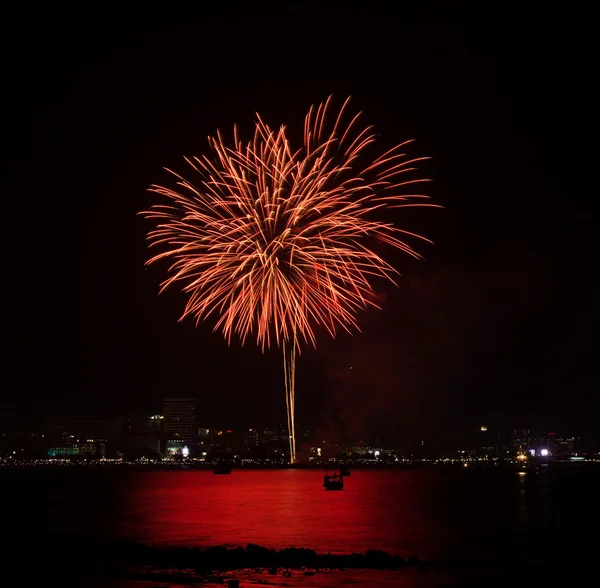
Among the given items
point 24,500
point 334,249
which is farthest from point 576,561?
point 24,500

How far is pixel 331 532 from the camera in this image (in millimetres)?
47188

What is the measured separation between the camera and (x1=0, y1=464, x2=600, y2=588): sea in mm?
31188

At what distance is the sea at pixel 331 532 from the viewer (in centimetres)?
3119

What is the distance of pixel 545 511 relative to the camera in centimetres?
6450

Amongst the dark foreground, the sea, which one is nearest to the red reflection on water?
the sea

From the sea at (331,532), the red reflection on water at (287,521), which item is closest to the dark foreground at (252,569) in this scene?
the sea at (331,532)

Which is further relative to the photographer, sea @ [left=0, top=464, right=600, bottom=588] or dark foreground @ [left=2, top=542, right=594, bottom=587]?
sea @ [left=0, top=464, right=600, bottom=588]

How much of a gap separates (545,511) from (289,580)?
3876cm

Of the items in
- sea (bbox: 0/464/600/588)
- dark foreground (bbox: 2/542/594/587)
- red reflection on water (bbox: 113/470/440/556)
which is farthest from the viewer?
red reflection on water (bbox: 113/470/440/556)

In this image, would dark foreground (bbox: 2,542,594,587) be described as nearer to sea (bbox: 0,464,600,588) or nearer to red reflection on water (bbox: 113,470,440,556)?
sea (bbox: 0,464,600,588)

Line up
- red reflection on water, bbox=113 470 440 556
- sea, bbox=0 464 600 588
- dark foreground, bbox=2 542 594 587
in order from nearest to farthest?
dark foreground, bbox=2 542 594 587 → sea, bbox=0 464 600 588 → red reflection on water, bbox=113 470 440 556

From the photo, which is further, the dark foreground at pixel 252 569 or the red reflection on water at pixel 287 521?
the red reflection on water at pixel 287 521

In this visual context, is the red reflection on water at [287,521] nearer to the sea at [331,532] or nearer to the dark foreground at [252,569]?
the sea at [331,532]

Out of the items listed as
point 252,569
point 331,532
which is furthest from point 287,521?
point 252,569
